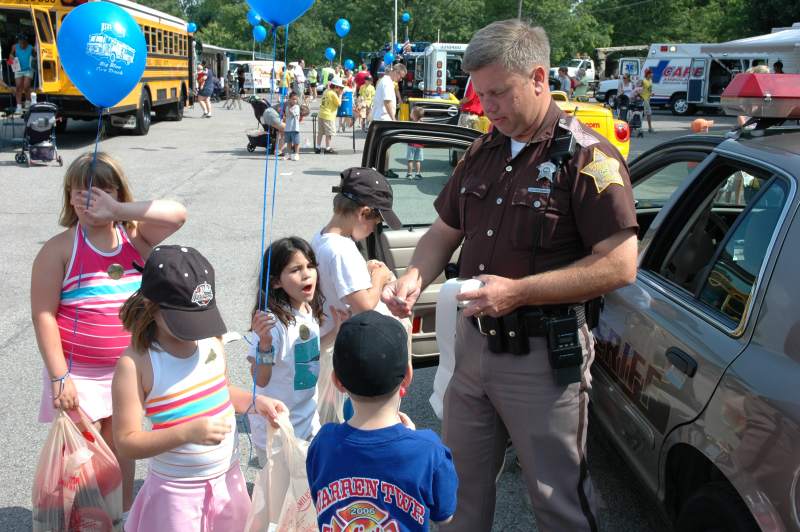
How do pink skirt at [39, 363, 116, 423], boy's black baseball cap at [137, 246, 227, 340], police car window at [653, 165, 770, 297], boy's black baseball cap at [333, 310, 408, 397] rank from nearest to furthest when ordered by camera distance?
boy's black baseball cap at [333, 310, 408, 397] < boy's black baseball cap at [137, 246, 227, 340] < pink skirt at [39, 363, 116, 423] < police car window at [653, 165, 770, 297]

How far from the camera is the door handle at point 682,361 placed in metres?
2.42

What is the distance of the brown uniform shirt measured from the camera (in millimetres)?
2266

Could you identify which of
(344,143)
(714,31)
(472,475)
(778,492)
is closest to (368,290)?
(472,475)

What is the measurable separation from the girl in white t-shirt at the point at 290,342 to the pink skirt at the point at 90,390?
1.82ft

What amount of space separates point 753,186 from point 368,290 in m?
1.63

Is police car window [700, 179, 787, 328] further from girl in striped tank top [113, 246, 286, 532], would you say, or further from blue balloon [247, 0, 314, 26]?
blue balloon [247, 0, 314, 26]

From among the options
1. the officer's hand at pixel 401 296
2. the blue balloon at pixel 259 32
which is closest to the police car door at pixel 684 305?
→ the officer's hand at pixel 401 296

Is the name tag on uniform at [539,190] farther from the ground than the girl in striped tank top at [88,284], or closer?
farther from the ground

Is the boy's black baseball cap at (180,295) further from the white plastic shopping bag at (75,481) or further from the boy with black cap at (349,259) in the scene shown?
the boy with black cap at (349,259)

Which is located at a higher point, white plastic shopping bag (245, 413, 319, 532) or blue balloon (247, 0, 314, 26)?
blue balloon (247, 0, 314, 26)

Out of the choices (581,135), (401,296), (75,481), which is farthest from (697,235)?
(75,481)

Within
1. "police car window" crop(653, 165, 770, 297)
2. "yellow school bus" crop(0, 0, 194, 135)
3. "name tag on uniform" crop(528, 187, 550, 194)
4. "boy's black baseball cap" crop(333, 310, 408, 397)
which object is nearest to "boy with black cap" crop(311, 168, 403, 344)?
"name tag on uniform" crop(528, 187, 550, 194)

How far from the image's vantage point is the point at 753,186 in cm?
302

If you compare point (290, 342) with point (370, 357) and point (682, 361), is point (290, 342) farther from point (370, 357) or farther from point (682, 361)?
point (682, 361)
